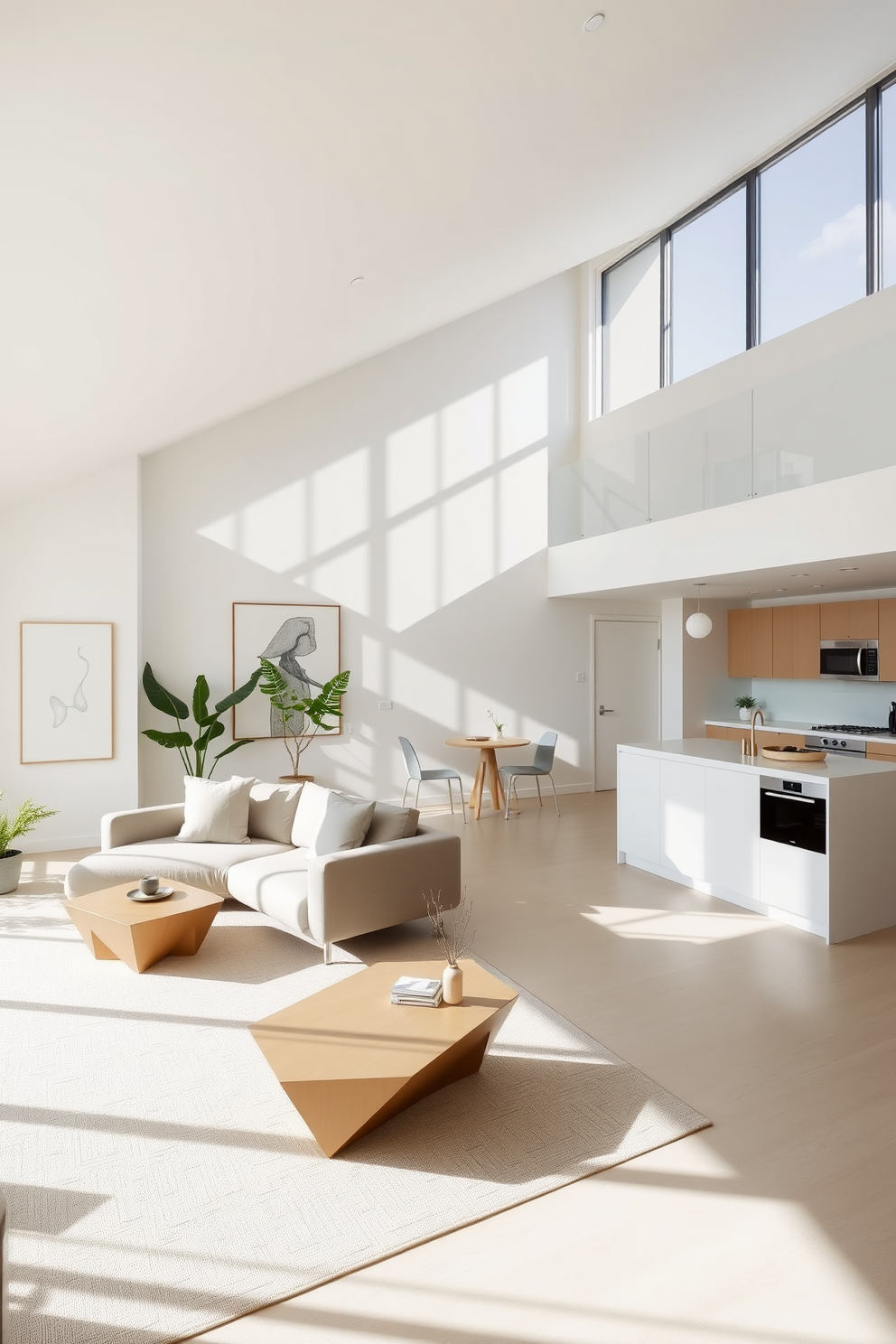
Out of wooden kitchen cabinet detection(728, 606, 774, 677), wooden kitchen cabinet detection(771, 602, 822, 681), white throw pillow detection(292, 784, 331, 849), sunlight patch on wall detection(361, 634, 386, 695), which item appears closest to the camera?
white throw pillow detection(292, 784, 331, 849)

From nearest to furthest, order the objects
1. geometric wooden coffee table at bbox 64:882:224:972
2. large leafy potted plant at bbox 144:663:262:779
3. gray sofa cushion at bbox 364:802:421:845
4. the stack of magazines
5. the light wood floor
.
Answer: the light wood floor, the stack of magazines, geometric wooden coffee table at bbox 64:882:224:972, gray sofa cushion at bbox 364:802:421:845, large leafy potted plant at bbox 144:663:262:779

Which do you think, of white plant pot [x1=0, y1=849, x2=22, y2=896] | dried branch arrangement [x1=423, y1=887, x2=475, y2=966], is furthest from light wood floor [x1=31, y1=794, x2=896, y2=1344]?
white plant pot [x1=0, y1=849, x2=22, y2=896]

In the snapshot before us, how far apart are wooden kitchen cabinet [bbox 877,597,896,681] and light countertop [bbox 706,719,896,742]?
57 cm

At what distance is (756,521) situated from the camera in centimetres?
625

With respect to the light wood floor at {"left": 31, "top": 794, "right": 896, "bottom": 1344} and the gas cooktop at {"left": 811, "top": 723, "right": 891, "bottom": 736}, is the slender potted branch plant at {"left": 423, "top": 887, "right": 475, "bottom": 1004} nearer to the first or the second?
the light wood floor at {"left": 31, "top": 794, "right": 896, "bottom": 1344}

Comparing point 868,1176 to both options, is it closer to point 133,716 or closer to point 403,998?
point 403,998

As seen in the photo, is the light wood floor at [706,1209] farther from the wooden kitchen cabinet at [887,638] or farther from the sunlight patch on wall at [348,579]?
the sunlight patch on wall at [348,579]

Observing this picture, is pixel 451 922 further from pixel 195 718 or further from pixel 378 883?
pixel 195 718

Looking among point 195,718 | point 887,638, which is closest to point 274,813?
point 195,718

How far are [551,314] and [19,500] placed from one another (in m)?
6.39

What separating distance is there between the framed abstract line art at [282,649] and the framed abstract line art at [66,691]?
1.26 m

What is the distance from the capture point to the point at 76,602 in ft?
22.6

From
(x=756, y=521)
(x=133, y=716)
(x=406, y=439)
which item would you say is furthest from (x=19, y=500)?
(x=756, y=521)

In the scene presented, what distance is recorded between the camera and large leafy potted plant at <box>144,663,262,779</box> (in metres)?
7.20
